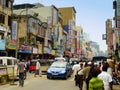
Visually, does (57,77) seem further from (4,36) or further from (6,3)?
(6,3)

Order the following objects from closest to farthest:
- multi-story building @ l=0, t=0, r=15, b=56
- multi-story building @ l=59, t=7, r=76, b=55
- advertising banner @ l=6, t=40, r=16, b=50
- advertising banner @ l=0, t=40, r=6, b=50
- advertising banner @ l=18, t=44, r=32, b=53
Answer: advertising banner @ l=0, t=40, r=6, b=50, multi-story building @ l=0, t=0, r=15, b=56, advertising banner @ l=6, t=40, r=16, b=50, advertising banner @ l=18, t=44, r=32, b=53, multi-story building @ l=59, t=7, r=76, b=55

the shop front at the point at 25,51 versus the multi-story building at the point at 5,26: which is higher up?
the multi-story building at the point at 5,26

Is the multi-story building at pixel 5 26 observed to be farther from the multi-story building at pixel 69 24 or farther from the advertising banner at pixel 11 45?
the multi-story building at pixel 69 24

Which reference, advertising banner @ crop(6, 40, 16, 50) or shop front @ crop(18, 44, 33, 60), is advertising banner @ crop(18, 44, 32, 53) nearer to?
shop front @ crop(18, 44, 33, 60)

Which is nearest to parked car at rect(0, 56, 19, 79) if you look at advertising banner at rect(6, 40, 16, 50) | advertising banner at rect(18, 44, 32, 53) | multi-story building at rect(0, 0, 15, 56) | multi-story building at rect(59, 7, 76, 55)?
multi-story building at rect(0, 0, 15, 56)

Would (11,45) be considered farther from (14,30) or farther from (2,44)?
(2,44)

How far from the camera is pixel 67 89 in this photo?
2039 centimetres

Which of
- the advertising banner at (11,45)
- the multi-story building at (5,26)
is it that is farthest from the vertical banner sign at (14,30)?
the advertising banner at (11,45)

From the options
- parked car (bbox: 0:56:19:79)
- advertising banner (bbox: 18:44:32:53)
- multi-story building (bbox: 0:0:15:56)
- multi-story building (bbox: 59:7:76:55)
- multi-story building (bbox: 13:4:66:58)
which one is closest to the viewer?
parked car (bbox: 0:56:19:79)

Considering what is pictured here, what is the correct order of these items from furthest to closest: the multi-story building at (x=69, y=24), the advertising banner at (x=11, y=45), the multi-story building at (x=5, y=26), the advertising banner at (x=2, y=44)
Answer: the multi-story building at (x=69, y=24) → the advertising banner at (x=11, y=45) → the multi-story building at (x=5, y=26) → the advertising banner at (x=2, y=44)

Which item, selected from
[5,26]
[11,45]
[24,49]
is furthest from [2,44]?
[24,49]

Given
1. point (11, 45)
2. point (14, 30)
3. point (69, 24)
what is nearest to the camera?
point (11, 45)

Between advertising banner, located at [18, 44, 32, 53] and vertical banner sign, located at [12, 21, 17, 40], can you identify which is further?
advertising banner, located at [18, 44, 32, 53]

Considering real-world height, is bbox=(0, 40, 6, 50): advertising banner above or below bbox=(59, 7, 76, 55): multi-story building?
below
